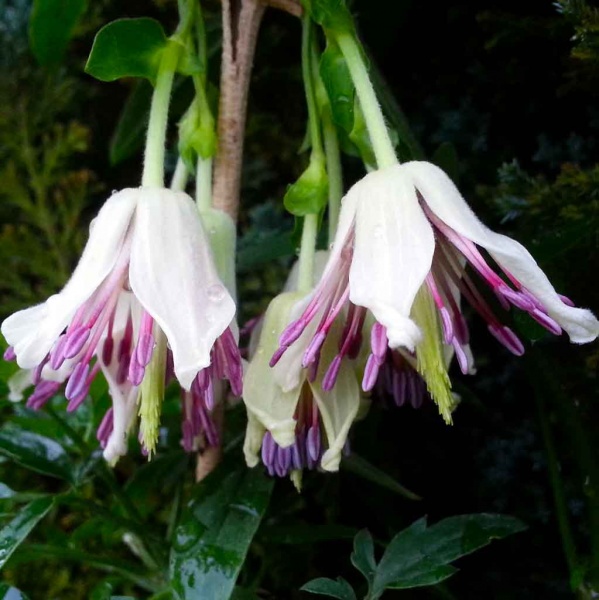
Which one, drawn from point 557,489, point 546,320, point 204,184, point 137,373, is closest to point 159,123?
point 204,184

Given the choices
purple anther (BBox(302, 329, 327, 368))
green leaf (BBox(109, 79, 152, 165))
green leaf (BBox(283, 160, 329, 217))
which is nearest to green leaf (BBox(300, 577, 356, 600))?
purple anther (BBox(302, 329, 327, 368))

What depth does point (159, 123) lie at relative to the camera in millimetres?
551

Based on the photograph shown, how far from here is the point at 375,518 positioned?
809 millimetres

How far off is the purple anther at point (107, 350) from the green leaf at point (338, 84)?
0.68ft

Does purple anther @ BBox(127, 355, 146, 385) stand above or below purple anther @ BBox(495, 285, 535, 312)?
below

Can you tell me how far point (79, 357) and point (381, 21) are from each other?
0.47 m

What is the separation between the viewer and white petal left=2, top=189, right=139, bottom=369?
0.47 metres

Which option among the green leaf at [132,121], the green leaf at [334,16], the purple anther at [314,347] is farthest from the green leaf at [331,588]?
the green leaf at [132,121]

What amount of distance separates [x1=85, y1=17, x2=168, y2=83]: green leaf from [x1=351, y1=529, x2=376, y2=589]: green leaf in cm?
35

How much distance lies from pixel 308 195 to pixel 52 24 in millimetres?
297

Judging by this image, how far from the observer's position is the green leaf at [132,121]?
79 cm

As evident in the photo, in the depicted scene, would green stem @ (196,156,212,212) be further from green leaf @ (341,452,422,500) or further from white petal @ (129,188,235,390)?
green leaf @ (341,452,422,500)

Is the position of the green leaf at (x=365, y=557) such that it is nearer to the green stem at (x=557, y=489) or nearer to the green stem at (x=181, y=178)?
the green stem at (x=557, y=489)

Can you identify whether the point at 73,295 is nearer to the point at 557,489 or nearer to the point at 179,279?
the point at 179,279
